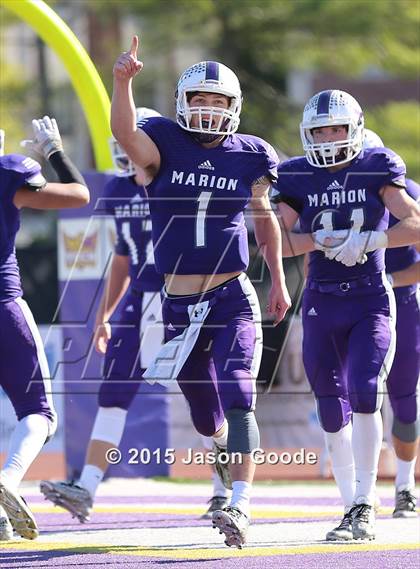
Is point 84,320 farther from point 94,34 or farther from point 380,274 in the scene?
point 94,34

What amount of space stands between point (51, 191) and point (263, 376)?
5884 mm

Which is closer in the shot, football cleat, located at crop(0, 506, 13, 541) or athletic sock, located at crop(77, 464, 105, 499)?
football cleat, located at crop(0, 506, 13, 541)

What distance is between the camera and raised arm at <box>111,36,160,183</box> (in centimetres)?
552

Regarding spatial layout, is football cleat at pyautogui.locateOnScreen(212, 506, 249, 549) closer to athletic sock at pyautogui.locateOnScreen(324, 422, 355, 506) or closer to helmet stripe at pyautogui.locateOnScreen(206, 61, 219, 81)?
athletic sock at pyautogui.locateOnScreen(324, 422, 355, 506)

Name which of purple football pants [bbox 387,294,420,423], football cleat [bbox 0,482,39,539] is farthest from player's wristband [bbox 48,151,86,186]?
purple football pants [bbox 387,294,420,423]

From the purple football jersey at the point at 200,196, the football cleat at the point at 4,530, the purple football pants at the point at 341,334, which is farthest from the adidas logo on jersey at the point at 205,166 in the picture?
the football cleat at the point at 4,530

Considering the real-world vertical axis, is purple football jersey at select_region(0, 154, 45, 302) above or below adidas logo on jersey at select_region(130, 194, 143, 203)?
below

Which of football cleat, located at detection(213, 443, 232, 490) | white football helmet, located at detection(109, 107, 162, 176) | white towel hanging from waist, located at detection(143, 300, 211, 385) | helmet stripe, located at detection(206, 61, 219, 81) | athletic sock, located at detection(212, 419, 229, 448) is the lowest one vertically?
football cleat, located at detection(213, 443, 232, 490)

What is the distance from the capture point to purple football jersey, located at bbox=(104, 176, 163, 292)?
736 cm

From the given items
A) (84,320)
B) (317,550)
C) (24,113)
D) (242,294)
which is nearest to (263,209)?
(242,294)

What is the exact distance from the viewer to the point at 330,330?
20.7 feet

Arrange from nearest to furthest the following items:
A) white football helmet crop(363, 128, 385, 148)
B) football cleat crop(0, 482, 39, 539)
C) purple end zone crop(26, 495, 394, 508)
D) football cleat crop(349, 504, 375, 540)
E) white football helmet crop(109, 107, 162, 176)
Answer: football cleat crop(0, 482, 39, 539) < football cleat crop(349, 504, 375, 540) < white football helmet crop(363, 128, 385, 148) < white football helmet crop(109, 107, 162, 176) < purple end zone crop(26, 495, 394, 508)

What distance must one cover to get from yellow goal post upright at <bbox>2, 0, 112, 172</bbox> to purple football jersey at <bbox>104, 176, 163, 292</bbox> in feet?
5.46

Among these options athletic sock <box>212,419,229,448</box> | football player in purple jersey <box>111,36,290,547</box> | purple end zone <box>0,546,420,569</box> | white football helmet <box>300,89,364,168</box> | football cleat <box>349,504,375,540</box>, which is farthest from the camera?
athletic sock <box>212,419,229,448</box>
